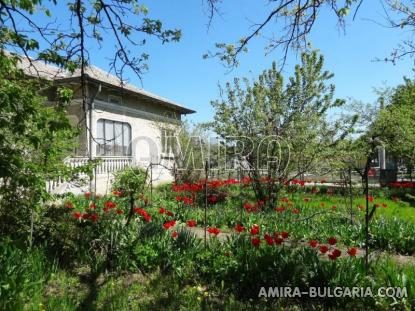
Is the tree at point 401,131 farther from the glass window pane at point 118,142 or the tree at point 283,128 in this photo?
the glass window pane at point 118,142

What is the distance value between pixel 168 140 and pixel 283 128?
9.71 metres

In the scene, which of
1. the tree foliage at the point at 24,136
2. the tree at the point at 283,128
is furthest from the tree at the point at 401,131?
the tree foliage at the point at 24,136

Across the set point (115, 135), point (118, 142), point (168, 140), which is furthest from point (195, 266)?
point (168, 140)

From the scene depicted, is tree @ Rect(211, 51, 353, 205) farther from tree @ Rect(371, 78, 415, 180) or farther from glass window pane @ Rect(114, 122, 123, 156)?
glass window pane @ Rect(114, 122, 123, 156)

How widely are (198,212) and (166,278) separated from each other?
4355 millimetres

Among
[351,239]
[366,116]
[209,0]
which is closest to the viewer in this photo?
[209,0]

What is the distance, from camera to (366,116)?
28891 millimetres

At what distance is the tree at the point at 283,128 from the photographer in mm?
10195

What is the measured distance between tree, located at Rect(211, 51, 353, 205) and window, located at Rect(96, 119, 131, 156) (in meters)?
7.87

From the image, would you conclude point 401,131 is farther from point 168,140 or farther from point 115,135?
point 115,135

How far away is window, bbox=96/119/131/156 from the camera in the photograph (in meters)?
16.9

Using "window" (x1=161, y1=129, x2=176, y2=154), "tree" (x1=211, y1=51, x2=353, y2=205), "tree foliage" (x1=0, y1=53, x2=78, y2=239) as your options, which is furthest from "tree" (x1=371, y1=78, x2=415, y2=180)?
"tree foliage" (x1=0, y1=53, x2=78, y2=239)

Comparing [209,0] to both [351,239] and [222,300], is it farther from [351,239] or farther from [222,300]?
[351,239]

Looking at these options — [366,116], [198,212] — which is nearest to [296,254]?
[198,212]
